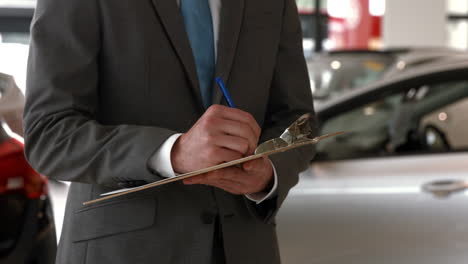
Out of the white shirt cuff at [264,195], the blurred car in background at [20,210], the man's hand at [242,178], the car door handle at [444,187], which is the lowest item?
the blurred car in background at [20,210]

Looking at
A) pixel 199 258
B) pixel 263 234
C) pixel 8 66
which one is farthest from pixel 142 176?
pixel 8 66

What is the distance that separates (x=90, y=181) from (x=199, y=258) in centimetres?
22

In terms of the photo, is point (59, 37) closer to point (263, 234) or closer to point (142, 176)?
point (142, 176)

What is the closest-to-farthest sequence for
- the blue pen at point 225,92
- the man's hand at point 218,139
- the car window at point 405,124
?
the man's hand at point 218,139 < the blue pen at point 225,92 < the car window at point 405,124

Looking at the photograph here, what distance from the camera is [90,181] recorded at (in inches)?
44.8

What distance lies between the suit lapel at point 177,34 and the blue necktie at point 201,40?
3 centimetres

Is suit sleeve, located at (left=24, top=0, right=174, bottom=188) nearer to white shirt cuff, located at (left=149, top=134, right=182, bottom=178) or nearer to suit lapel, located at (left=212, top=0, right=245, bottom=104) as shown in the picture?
white shirt cuff, located at (left=149, top=134, right=182, bottom=178)

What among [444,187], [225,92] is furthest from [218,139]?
[444,187]


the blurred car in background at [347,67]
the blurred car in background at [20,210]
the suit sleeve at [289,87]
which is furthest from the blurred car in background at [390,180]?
the suit sleeve at [289,87]

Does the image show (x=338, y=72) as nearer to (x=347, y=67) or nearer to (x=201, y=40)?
(x=347, y=67)

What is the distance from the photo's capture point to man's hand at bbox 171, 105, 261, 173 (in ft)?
3.34

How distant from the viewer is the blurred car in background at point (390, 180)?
9.64ft

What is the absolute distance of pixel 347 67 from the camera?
458cm

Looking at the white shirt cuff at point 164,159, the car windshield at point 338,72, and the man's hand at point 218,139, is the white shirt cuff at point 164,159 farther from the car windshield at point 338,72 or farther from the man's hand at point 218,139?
the car windshield at point 338,72
